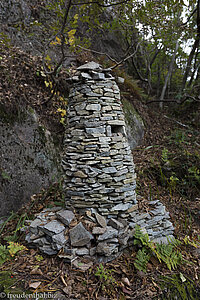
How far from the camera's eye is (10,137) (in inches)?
145

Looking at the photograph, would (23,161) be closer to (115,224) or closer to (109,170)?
(109,170)

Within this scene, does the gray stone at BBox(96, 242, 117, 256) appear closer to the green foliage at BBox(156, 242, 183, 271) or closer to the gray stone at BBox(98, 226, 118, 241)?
the gray stone at BBox(98, 226, 118, 241)

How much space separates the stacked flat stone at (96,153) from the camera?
2.60 meters

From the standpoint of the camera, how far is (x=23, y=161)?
3.82m

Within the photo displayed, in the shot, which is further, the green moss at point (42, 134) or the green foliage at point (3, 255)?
the green moss at point (42, 134)

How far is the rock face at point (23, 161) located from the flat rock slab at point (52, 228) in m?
1.48

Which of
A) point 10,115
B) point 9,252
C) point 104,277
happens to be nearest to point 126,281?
point 104,277

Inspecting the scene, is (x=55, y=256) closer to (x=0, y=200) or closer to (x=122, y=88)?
(x=0, y=200)

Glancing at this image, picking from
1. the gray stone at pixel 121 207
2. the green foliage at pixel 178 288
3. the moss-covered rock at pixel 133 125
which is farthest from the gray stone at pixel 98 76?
the moss-covered rock at pixel 133 125

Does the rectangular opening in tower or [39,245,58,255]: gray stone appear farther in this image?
the rectangular opening in tower

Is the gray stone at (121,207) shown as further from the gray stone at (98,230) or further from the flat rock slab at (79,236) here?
the flat rock slab at (79,236)

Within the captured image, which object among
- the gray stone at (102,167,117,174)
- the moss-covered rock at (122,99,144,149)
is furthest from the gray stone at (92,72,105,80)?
the moss-covered rock at (122,99,144,149)

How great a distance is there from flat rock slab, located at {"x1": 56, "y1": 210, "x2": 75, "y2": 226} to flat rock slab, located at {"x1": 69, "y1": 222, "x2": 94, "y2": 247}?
146 mm

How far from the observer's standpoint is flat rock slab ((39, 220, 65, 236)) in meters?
2.35
